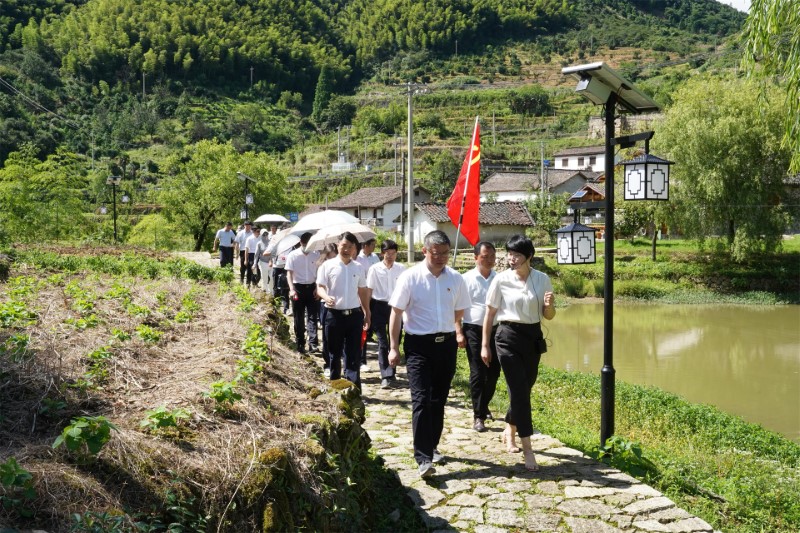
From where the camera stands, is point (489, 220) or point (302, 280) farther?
point (489, 220)

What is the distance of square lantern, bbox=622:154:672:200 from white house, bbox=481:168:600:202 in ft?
160

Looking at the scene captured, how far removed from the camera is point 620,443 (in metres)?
6.02

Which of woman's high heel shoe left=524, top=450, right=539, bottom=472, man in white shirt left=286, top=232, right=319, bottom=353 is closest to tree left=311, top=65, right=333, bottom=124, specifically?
man in white shirt left=286, top=232, right=319, bottom=353

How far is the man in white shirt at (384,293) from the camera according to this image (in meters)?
8.77

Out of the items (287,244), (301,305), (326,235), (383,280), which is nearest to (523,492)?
(383,280)

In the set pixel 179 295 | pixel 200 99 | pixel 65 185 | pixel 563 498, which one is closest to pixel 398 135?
pixel 200 99

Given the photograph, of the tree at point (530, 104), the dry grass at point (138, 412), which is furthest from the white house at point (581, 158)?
the dry grass at point (138, 412)

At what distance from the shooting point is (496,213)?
43844 millimetres

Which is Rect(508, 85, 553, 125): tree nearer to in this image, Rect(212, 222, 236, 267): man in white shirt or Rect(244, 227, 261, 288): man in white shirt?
Rect(212, 222, 236, 267): man in white shirt

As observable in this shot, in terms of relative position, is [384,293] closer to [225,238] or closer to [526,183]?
[225,238]

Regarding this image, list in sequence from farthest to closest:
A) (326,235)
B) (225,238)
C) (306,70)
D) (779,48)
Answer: (306,70) < (225,238) < (326,235) < (779,48)

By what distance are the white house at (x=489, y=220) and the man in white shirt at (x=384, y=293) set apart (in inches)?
1270

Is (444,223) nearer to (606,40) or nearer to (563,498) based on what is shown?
(563,498)

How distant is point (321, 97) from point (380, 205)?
64.7 meters
